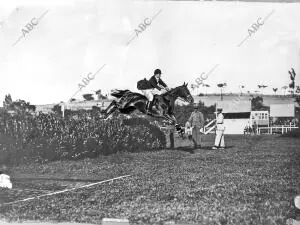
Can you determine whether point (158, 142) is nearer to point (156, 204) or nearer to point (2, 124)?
point (156, 204)

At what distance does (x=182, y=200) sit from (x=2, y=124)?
3267mm

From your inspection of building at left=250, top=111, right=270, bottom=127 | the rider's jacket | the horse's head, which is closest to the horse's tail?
the rider's jacket

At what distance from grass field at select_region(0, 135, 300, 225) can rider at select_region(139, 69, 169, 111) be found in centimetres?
86

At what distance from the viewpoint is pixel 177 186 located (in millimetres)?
6734

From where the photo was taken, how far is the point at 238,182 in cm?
667

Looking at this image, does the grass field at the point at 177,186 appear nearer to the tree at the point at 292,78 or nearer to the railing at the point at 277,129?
the railing at the point at 277,129

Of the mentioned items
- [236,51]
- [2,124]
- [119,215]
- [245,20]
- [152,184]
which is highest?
[245,20]

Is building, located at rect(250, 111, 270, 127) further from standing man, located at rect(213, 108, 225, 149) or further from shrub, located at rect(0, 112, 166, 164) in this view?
shrub, located at rect(0, 112, 166, 164)

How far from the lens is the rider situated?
23.1 feet

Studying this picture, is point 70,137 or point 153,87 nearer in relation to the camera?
point 153,87

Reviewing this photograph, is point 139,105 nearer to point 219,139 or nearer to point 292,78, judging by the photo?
point 219,139

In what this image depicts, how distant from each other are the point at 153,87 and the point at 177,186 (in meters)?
1.66

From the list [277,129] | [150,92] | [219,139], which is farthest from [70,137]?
Result: [277,129]

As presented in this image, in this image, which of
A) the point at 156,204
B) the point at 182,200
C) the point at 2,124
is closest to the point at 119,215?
the point at 156,204
